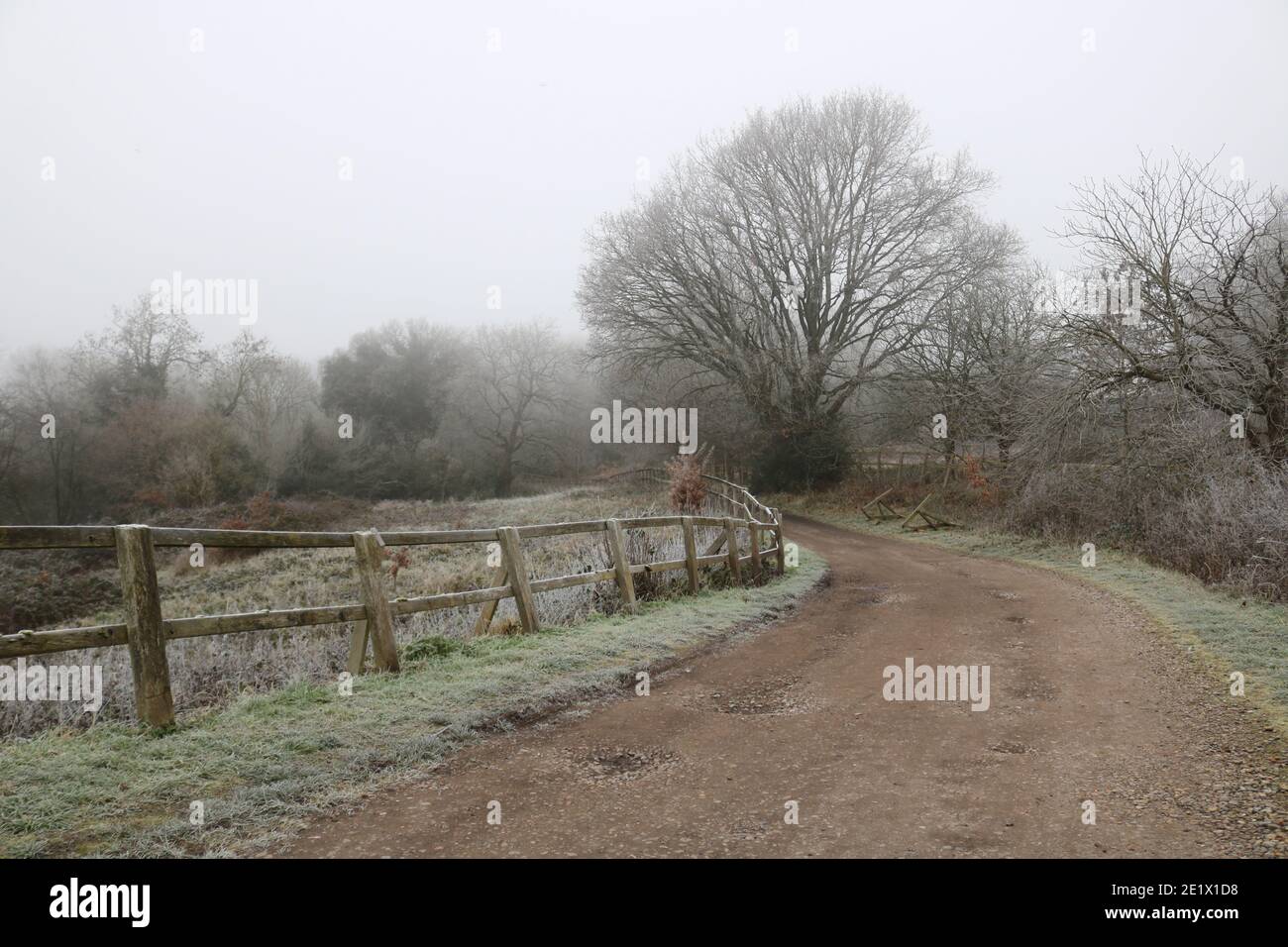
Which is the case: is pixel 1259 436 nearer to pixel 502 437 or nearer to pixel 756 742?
pixel 756 742

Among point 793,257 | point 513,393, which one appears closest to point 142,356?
point 513,393

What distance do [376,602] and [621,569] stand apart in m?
3.66

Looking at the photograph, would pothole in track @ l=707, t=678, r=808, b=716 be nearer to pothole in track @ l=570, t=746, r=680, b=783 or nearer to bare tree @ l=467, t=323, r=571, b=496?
pothole in track @ l=570, t=746, r=680, b=783

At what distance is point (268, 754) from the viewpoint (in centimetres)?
468

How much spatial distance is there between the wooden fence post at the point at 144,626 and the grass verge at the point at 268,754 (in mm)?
179

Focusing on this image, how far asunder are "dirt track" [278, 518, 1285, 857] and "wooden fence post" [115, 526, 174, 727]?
1.76 metres

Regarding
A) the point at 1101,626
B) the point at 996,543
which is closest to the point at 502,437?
the point at 996,543

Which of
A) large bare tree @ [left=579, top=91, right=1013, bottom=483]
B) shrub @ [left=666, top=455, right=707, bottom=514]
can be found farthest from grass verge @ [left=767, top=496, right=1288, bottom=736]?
large bare tree @ [left=579, top=91, right=1013, bottom=483]

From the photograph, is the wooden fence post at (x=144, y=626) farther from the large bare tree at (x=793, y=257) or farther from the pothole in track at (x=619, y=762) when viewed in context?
the large bare tree at (x=793, y=257)

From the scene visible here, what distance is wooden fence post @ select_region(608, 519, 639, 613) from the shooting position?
31.0 feet

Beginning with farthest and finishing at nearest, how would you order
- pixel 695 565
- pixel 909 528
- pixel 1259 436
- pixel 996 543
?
pixel 909 528 → pixel 996 543 → pixel 1259 436 → pixel 695 565
